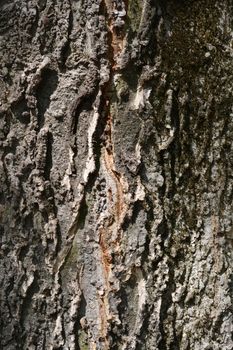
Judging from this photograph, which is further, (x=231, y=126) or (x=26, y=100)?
(x=231, y=126)

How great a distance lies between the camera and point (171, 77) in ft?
4.16

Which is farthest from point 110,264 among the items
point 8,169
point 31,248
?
point 8,169

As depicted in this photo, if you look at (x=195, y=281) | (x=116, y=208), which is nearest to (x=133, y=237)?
(x=116, y=208)

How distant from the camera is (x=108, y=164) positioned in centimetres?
125

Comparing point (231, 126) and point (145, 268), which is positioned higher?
point (231, 126)

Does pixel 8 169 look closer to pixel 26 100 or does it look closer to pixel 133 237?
pixel 26 100

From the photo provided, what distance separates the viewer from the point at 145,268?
128 cm

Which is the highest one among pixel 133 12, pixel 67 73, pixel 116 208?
pixel 133 12

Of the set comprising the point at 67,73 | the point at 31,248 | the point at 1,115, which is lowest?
the point at 31,248

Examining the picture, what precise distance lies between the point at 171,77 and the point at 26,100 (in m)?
0.33

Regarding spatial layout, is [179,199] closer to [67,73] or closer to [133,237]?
[133,237]

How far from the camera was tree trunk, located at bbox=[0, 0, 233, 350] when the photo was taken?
1.22m

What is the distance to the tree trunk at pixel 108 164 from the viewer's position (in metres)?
Answer: 1.22

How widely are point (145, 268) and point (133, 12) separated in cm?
58
